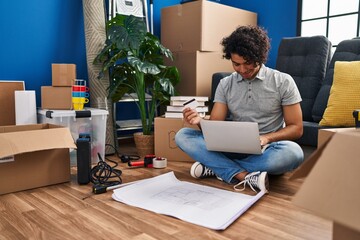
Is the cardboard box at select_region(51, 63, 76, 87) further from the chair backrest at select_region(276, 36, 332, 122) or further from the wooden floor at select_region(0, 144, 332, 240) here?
the chair backrest at select_region(276, 36, 332, 122)

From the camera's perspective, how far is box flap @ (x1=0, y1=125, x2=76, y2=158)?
1.53 metres

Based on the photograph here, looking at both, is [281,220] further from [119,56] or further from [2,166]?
[119,56]

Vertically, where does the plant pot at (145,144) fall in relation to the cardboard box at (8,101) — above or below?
below

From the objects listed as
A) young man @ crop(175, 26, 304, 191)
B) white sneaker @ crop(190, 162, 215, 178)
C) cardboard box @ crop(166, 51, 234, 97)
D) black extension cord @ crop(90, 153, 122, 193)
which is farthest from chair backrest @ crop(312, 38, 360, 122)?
black extension cord @ crop(90, 153, 122, 193)

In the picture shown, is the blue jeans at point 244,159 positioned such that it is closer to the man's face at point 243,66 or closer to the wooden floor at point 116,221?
the wooden floor at point 116,221

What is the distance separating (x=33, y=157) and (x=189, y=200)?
2.64 ft

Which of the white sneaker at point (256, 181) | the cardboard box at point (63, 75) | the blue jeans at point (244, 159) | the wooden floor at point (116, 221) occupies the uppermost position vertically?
the cardboard box at point (63, 75)

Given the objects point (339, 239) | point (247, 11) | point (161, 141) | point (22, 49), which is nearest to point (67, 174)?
point (161, 141)

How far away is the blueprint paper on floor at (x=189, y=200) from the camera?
130 centimetres

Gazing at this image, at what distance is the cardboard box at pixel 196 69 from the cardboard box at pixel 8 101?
132 centimetres

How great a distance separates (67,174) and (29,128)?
0.32m

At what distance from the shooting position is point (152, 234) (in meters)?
1.19

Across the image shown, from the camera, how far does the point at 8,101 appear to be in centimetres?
227

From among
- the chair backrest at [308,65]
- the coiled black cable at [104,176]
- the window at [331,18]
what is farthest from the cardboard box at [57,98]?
the window at [331,18]
